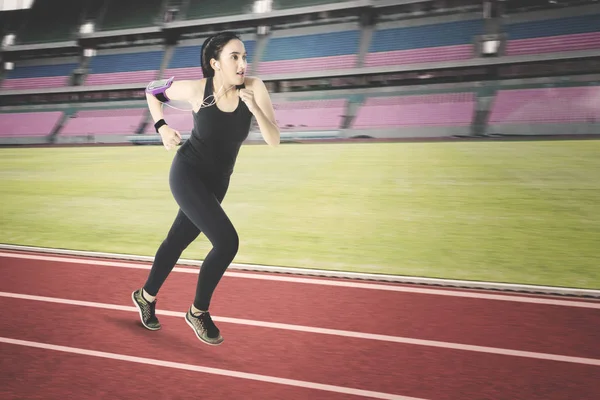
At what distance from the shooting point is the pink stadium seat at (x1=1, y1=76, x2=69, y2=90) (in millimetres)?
29359

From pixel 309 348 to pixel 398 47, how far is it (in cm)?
2296

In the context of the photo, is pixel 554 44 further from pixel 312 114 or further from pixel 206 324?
pixel 206 324

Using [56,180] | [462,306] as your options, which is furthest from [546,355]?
[56,180]

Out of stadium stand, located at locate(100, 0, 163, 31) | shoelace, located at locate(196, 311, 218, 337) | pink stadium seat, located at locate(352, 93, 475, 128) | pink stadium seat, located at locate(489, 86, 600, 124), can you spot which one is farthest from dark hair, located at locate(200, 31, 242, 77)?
stadium stand, located at locate(100, 0, 163, 31)

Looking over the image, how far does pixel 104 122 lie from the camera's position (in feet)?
83.9

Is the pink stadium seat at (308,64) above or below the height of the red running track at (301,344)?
above

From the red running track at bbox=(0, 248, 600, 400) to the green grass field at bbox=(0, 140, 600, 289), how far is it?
0.98 m

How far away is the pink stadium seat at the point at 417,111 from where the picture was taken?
1983 centimetres

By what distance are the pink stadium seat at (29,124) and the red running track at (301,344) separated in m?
25.9

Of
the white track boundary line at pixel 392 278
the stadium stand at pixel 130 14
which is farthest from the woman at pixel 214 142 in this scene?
the stadium stand at pixel 130 14

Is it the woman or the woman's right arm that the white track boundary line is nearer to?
the woman

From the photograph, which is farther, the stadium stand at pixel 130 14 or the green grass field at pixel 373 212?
the stadium stand at pixel 130 14

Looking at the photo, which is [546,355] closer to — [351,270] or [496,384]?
[496,384]

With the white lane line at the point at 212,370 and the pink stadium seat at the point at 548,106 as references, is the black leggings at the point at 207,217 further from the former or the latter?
the pink stadium seat at the point at 548,106
